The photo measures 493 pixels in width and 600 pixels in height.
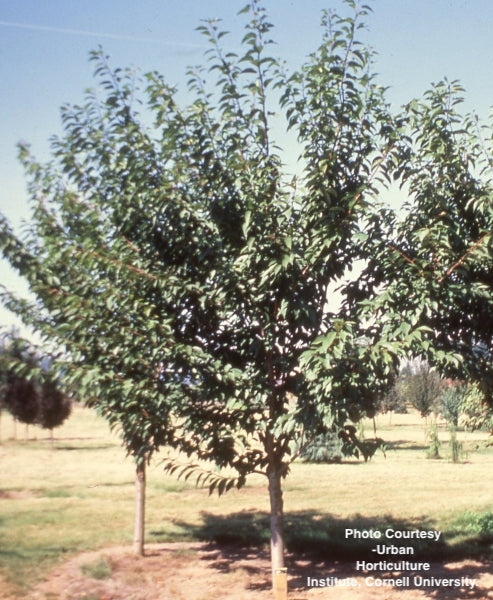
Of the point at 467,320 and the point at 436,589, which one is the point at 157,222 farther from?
the point at 436,589

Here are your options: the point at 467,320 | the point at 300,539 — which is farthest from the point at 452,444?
the point at 467,320

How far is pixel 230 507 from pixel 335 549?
19.1 feet

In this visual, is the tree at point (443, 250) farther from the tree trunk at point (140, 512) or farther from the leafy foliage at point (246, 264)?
the tree trunk at point (140, 512)

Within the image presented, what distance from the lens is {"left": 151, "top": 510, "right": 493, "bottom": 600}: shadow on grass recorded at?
863 centimetres

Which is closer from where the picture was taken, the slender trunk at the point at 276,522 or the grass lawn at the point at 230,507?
the slender trunk at the point at 276,522

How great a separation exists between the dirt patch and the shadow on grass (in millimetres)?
21

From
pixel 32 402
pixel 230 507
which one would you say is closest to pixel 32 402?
pixel 32 402

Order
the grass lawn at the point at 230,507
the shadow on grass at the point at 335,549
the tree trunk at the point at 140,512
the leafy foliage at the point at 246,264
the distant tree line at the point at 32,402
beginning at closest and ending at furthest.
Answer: the leafy foliage at the point at 246,264
the shadow on grass at the point at 335,549
the tree trunk at the point at 140,512
the grass lawn at the point at 230,507
the distant tree line at the point at 32,402

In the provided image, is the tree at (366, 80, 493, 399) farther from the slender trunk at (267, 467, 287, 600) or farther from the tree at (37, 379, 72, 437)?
the tree at (37, 379, 72, 437)

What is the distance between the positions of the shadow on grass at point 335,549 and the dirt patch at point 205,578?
0.02 m

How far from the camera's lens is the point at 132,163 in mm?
5766

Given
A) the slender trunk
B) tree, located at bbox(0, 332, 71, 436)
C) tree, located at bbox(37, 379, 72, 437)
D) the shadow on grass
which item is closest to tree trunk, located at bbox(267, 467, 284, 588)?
the slender trunk

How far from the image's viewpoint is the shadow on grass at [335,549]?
8633 mm

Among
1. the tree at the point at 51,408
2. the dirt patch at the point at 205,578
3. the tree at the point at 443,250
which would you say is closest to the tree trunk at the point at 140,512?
the dirt patch at the point at 205,578
